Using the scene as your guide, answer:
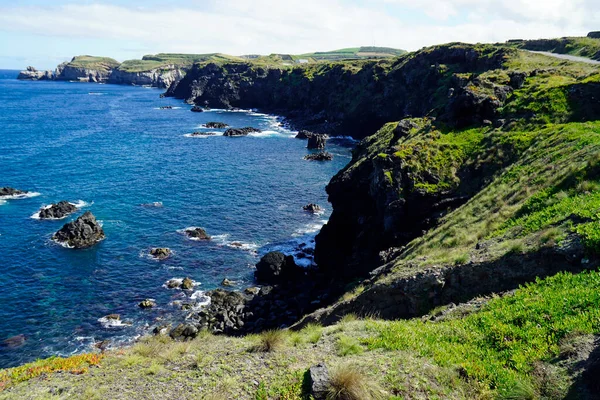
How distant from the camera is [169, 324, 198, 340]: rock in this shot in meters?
38.0

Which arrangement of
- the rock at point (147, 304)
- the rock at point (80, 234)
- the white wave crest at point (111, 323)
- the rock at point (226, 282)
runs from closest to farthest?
the white wave crest at point (111, 323)
the rock at point (147, 304)
the rock at point (226, 282)
the rock at point (80, 234)

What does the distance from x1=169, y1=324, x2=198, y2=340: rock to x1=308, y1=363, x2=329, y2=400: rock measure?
91.6 feet

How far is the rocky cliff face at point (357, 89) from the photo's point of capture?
109000 mm

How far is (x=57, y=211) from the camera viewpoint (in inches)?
2480

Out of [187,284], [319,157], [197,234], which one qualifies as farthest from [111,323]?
[319,157]

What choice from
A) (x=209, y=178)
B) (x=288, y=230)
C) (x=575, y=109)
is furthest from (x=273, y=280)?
(x=209, y=178)

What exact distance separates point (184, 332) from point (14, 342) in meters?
15.5

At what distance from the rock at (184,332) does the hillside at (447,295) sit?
19 cm

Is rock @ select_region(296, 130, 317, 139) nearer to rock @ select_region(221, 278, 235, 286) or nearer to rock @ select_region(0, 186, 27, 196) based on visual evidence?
rock @ select_region(0, 186, 27, 196)

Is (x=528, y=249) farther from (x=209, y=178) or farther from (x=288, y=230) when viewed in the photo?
(x=209, y=178)

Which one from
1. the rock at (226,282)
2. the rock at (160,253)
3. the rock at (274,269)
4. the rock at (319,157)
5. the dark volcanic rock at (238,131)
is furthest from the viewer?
the dark volcanic rock at (238,131)

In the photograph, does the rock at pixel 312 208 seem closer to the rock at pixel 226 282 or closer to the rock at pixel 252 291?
the rock at pixel 226 282

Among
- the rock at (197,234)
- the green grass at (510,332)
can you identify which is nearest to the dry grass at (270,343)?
the green grass at (510,332)

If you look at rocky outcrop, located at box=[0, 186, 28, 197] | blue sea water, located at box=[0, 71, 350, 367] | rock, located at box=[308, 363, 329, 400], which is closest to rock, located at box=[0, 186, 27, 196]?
rocky outcrop, located at box=[0, 186, 28, 197]
